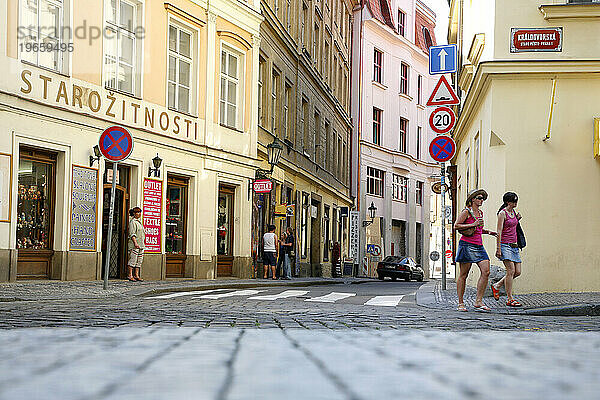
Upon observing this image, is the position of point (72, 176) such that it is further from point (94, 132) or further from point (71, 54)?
point (71, 54)

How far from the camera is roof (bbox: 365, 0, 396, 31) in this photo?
49.6 m

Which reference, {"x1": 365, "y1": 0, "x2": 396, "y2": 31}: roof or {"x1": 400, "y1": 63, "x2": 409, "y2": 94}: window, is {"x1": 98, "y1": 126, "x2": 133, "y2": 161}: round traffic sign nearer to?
{"x1": 365, "y1": 0, "x2": 396, "y2": 31}: roof

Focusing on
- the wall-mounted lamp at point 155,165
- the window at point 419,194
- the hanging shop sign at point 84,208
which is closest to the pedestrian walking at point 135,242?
the hanging shop sign at point 84,208

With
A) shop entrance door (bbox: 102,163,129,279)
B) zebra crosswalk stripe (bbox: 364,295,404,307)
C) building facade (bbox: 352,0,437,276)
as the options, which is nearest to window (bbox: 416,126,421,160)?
building facade (bbox: 352,0,437,276)

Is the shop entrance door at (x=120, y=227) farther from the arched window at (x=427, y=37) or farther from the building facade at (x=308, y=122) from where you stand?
the arched window at (x=427, y=37)

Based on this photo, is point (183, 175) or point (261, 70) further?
point (261, 70)

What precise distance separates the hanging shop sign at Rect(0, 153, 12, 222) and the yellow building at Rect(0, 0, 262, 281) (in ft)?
0.08

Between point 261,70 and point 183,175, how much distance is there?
253 inches

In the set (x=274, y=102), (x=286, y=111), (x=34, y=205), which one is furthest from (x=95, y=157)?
(x=286, y=111)

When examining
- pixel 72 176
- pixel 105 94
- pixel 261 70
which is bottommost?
pixel 72 176

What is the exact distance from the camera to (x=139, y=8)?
20734mm

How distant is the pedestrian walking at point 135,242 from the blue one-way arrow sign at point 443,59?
7.75 m

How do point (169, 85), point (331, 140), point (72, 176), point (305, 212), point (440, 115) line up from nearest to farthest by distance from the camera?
point (440, 115), point (72, 176), point (169, 85), point (305, 212), point (331, 140)

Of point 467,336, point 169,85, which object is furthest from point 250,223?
point 467,336
